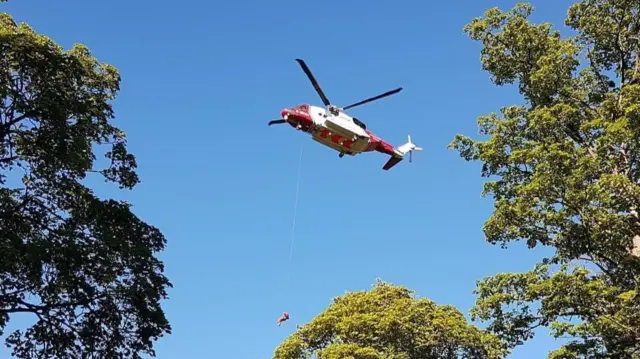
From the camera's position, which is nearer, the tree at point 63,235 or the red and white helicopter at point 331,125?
the tree at point 63,235

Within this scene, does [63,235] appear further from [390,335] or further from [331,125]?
[390,335]

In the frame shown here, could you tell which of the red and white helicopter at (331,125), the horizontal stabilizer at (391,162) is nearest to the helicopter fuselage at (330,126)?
the red and white helicopter at (331,125)

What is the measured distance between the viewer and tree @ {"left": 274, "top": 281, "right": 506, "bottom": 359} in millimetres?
22125

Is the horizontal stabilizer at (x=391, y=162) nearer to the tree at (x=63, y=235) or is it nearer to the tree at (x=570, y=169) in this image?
the tree at (x=570, y=169)

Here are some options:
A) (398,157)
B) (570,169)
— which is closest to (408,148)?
(398,157)

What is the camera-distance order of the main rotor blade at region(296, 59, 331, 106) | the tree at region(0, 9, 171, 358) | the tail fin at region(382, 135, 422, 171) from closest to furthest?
the tree at region(0, 9, 171, 358)
the main rotor blade at region(296, 59, 331, 106)
the tail fin at region(382, 135, 422, 171)

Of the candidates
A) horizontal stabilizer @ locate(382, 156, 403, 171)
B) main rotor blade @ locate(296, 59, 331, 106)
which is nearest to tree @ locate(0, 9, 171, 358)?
main rotor blade @ locate(296, 59, 331, 106)

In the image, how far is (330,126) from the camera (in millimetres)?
17188

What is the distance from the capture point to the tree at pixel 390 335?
2212cm

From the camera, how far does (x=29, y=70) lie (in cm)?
1132

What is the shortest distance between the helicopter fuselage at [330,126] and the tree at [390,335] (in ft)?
25.3

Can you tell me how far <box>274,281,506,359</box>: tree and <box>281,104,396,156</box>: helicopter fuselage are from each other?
304 inches

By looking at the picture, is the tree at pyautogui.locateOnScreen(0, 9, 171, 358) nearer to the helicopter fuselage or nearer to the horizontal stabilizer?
the helicopter fuselage

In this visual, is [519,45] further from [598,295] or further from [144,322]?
[144,322]
